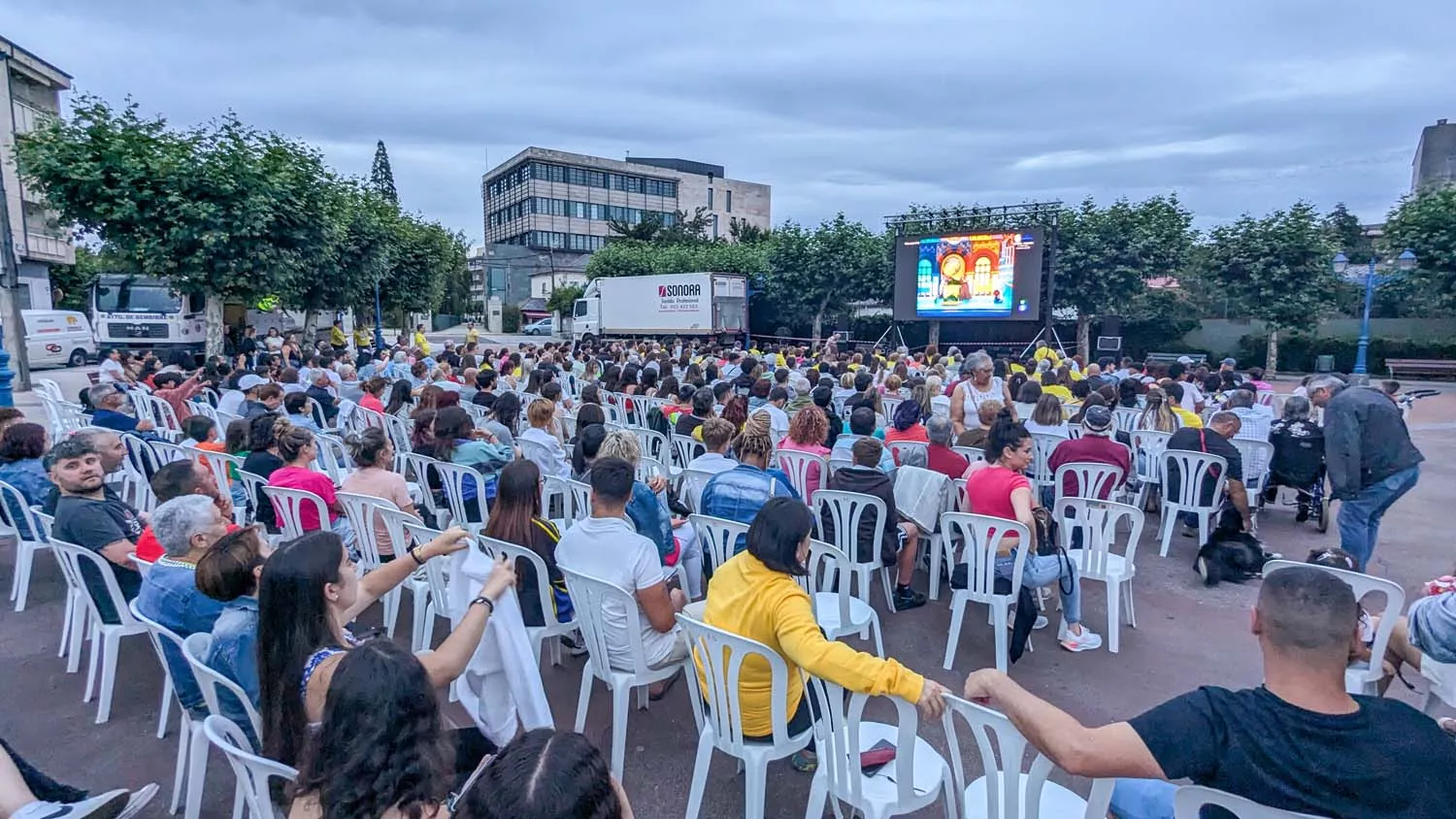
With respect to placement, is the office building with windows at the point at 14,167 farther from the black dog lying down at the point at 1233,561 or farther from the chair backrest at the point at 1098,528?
the black dog lying down at the point at 1233,561

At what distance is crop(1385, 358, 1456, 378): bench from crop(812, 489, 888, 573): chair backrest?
2421 cm

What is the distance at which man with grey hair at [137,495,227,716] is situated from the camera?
255cm

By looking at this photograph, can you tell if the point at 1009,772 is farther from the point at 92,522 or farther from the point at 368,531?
the point at 92,522

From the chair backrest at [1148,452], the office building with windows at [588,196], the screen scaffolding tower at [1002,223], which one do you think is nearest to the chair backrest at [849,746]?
the chair backrest at [1148,452]

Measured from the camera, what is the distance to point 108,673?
10.7 feet

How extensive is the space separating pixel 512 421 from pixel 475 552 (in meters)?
3.70

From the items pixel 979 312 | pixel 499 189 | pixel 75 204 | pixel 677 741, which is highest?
pixel 499 189

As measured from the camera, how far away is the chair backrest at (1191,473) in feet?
17.5

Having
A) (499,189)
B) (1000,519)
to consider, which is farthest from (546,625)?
(499,189)

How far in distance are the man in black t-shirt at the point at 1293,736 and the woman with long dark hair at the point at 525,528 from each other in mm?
2074

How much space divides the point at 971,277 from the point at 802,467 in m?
16.7

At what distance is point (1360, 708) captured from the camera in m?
1.59

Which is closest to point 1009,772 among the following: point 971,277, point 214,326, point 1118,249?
point 214,326

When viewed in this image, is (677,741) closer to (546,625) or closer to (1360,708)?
(546,625)
